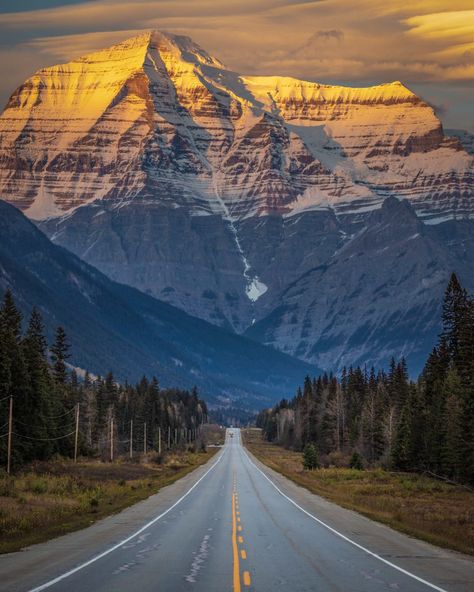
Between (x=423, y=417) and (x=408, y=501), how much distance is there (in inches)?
1301

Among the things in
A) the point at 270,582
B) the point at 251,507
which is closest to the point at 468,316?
the point at 251,507

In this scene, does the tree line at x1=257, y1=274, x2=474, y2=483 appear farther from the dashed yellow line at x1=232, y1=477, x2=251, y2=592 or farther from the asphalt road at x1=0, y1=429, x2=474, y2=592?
the asphalt road at x1=0, y1=429, x2=474, y2=592

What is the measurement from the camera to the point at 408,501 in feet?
224

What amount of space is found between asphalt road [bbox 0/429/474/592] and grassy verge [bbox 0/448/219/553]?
1.24m

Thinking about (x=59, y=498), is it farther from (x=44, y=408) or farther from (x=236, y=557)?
(x=44, y=408)

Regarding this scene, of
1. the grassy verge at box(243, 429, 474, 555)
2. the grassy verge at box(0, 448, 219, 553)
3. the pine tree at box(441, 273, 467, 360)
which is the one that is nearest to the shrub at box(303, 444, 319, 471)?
the grassy verge at box(243, 429, 474, 555)

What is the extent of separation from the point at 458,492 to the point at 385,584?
168 feet

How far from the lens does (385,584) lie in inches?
1164

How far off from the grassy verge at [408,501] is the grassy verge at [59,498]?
449 inches

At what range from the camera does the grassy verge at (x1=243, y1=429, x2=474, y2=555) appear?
148ft

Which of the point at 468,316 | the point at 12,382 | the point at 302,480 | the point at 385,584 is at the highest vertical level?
the point at 468,316

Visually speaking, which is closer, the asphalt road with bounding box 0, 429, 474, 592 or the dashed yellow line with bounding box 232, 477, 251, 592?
the asphalt road with bounding box 0, 429, 474, 592

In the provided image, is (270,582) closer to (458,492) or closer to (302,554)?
(302,554)

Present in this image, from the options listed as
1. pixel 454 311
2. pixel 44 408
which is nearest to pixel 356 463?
pixel 454 311
